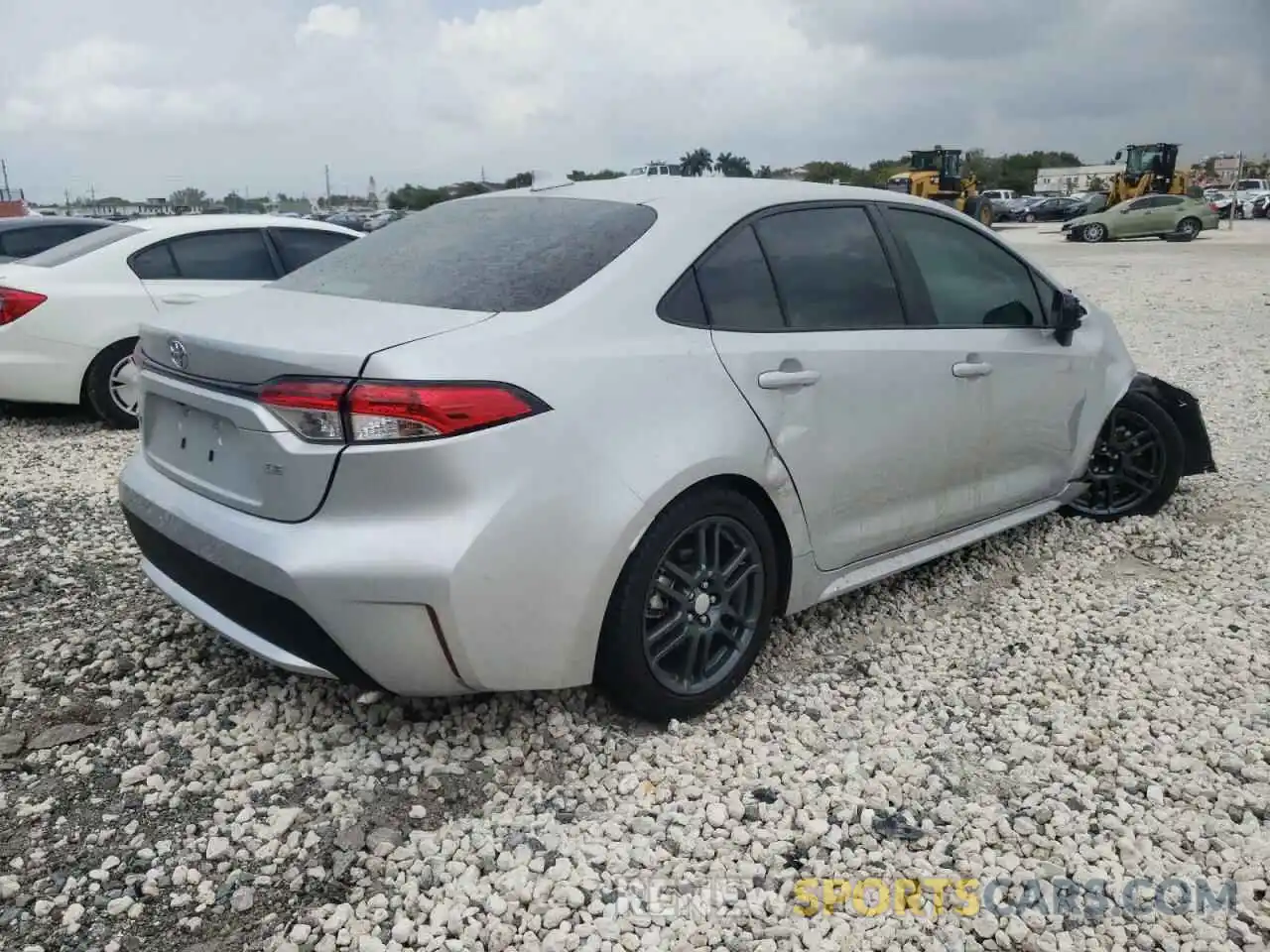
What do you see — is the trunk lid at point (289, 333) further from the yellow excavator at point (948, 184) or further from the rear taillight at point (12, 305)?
the yellow excavator at point (948, 184)

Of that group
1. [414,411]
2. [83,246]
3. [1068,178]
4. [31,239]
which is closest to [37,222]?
[31,239]

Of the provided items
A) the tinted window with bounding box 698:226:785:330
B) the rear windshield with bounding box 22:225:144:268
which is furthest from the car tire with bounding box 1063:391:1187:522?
the rear windshield with bounding box 22:225:144:268

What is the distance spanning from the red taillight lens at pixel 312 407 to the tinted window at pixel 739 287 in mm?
1100

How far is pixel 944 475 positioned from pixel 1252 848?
1541mm

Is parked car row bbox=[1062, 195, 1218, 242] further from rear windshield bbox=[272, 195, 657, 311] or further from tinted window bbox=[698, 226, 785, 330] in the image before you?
rear windshield bbox=[272, 195, 657, 311]

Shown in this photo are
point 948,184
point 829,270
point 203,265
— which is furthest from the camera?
point 948,184

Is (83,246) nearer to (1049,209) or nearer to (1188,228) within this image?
(1188,228)

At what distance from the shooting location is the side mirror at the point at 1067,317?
4.05 meters

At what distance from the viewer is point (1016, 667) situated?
337 cm

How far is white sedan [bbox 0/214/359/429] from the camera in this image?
629cm

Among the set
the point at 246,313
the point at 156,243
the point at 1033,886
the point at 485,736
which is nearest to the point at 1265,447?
the point at 1033,886

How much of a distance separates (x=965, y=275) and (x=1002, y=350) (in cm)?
32

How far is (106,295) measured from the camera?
21.2ft

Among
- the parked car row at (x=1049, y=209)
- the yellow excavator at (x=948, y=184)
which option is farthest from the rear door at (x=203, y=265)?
the parked car row at (x=1049, y=209)
